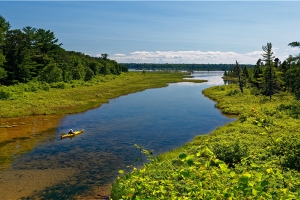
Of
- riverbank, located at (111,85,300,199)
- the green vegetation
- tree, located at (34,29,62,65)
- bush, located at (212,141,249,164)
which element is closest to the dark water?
the green vegetation

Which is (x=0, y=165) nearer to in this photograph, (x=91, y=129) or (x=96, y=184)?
(x=96, y=184)

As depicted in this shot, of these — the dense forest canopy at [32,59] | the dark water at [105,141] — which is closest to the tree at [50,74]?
the dense forest canopy at [32,59]

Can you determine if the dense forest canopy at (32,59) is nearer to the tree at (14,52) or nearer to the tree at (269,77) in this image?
the tree at (14,52)

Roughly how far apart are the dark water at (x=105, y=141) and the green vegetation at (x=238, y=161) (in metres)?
2.46

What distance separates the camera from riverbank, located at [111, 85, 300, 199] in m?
4.41

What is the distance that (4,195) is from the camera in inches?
632

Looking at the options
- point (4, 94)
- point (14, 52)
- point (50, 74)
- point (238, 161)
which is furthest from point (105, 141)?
point (50, 74)

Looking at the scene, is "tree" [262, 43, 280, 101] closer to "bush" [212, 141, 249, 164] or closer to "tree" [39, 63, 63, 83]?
"bush" [212, 141, 249, 164]

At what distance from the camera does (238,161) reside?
17.3m

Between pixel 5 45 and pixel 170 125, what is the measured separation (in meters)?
49.3

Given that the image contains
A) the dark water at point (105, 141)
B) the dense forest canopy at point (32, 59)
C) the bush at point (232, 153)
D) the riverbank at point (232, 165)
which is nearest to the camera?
the riverbank at point (232, 165)

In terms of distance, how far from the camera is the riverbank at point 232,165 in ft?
14.5

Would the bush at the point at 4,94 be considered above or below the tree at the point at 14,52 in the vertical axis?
below

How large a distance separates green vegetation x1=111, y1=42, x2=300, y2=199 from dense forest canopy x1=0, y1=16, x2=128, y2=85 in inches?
1784
